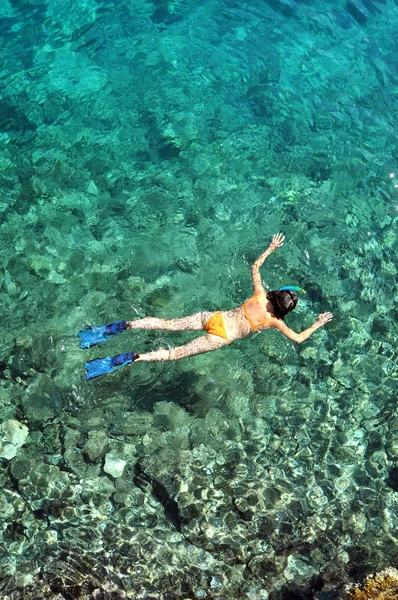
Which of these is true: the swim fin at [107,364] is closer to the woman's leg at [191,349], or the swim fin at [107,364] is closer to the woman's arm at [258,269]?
the woman's leg at [191,349]

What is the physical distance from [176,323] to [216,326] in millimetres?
614

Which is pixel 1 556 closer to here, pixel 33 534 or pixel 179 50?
pixel 33 534

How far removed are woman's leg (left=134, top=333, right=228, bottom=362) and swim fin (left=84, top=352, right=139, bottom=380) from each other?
179mm

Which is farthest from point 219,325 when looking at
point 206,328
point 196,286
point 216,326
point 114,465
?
point 114,465

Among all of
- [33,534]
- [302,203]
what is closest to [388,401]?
[302,203]

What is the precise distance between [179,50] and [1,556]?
37.6ft

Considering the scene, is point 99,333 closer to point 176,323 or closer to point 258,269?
point 176,323

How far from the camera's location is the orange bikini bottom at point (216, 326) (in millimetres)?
7680

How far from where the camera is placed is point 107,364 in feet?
24.4

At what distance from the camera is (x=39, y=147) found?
37.0 ft

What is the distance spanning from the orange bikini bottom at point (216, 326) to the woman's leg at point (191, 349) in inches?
2.2

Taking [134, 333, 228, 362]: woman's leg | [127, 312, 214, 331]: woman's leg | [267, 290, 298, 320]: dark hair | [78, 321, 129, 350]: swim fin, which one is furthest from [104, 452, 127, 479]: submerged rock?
[267, 290, 298, 320]: dark hair

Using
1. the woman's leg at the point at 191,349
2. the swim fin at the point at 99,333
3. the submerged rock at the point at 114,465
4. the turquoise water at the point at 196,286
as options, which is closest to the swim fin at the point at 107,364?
the woman's leg at the point at 191,349

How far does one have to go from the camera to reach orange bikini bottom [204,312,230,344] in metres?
7.68
